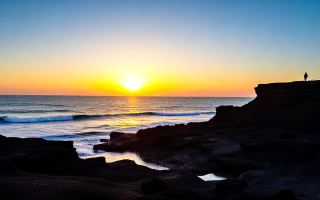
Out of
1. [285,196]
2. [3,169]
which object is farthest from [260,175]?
[3,169]

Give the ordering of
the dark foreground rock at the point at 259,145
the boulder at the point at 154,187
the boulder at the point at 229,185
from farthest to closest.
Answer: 1. the dark foreground rock at the point at 259,145
2. the boulder at the point at 229,185
3. the boulder at the point at 154,187

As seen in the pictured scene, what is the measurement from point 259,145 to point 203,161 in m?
4.19

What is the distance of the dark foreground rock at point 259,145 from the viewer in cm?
1237

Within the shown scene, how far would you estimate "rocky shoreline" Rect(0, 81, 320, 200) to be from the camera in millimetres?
8750

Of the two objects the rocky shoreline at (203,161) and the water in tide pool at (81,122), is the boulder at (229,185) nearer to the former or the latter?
the rocky shoreline at (203,161)

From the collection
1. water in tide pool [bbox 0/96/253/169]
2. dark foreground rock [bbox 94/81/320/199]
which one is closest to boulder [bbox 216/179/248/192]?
dark foreground rock [bbox 94/81/320/199]

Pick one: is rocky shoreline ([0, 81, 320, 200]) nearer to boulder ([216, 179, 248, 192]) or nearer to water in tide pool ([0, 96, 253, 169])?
boulder ([216, 179, 248, 192])

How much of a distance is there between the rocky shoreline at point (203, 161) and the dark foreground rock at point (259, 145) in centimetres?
5

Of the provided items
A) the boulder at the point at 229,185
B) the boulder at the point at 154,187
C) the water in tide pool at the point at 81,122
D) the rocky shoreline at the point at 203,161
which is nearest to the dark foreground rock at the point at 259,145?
the rocky shoreline at the point at 203,161

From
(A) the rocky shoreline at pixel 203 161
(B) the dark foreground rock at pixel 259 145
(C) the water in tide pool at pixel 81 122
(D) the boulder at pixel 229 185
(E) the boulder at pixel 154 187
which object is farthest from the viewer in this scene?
(C) the water in tide pool at pixel 81 122

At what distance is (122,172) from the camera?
14.4 m

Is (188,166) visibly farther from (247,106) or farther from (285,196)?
(247,106)

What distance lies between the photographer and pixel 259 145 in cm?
1780

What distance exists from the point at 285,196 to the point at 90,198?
252 inches
